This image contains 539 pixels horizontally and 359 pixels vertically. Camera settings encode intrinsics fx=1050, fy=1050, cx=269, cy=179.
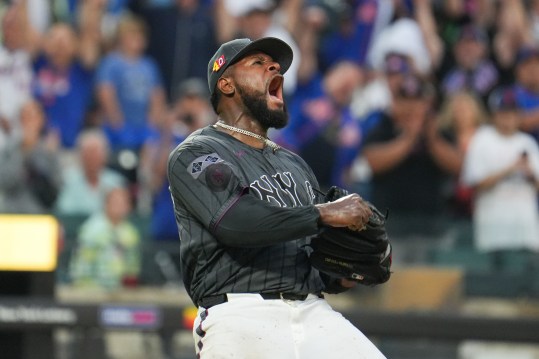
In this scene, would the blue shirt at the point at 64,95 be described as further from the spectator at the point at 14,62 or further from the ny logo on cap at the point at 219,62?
the ny logo on cap at the point at 219,62

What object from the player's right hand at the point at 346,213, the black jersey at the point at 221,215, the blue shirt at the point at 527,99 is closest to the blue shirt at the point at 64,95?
the blue shirt at the point at 527,99

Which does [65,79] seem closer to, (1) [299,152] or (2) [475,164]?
(1) [299,152]

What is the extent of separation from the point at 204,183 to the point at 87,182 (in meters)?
4.57

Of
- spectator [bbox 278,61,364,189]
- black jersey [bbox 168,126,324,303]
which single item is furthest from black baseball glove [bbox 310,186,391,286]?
spectator [bbox 278,61,364,189]

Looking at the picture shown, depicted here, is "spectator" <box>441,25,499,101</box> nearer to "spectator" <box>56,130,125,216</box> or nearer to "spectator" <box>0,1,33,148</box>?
"spectator" <box>56,130,125,216</box>

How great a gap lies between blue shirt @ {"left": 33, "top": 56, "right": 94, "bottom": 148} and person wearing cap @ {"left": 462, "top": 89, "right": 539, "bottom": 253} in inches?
134

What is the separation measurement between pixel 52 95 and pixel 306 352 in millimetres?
5846

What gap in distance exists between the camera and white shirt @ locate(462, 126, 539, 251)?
725 cm

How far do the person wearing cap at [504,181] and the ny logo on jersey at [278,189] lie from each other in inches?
136

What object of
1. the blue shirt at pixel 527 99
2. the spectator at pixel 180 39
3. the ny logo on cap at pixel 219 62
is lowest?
the ny logo on cap at pixel 219 62

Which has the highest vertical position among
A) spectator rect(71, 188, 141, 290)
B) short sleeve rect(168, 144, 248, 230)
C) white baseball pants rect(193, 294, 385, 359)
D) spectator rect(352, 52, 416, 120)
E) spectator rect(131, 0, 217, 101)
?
spectator rect(131, 0, 217, 101)

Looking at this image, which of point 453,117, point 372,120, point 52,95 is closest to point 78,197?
point 52,95

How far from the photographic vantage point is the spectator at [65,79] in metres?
9.05

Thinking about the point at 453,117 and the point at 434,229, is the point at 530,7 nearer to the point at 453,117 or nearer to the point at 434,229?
the point at 453,117
